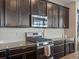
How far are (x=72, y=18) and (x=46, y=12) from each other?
6.91ft

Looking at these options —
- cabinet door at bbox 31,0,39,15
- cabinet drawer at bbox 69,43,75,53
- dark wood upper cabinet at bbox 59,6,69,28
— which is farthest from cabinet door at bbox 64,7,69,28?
cabinet door at bbox 31,0,39,15

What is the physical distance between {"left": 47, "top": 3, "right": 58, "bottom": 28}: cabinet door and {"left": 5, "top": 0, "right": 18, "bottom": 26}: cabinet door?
68.8 inches

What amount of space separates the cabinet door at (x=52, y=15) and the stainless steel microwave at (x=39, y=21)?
309mm

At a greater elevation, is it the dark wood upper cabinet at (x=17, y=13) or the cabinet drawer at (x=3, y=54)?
the dark wood upper cabinet at (x=17, y=13)

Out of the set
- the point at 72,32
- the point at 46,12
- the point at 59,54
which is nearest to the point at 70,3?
the point at 72,32

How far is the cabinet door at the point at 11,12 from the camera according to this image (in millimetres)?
3669

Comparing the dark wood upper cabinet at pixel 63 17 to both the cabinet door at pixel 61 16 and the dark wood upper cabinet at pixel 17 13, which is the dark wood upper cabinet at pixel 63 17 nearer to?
the cabinet door at pixel 61 16

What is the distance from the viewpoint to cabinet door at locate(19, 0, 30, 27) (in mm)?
4090

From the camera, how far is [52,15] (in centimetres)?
557

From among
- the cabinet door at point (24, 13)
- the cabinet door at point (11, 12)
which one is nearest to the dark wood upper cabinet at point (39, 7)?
the cabinet door at point (24, 13)

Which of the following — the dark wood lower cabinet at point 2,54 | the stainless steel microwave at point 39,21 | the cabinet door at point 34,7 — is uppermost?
the cabinet door at point 34,7

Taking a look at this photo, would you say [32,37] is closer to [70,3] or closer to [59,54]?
[59,54]

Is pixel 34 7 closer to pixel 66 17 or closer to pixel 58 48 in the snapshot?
pixel 58 48

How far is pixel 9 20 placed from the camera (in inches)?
147
